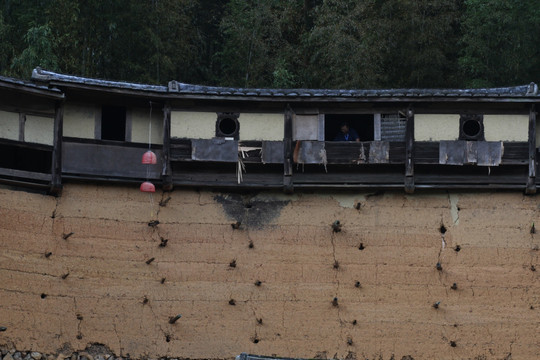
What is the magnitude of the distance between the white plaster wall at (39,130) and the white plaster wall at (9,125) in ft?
0.70

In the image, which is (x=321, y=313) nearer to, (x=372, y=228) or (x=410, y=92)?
(x=372, y=228)

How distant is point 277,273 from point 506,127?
6058mm

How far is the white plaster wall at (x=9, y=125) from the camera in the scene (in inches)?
976

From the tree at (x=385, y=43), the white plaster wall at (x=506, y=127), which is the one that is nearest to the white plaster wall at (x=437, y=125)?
the white plaster wall at (x=506, y=127)

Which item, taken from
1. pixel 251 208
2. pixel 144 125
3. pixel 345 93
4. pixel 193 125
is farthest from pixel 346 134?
pixel 144 125

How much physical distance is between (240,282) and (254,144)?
3079mm

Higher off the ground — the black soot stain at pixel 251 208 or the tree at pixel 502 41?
the tree at pixel 502 41

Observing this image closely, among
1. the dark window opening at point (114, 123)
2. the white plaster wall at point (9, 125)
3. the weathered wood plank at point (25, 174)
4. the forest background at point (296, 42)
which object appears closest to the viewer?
the weathered wood plank at point (25, 174)

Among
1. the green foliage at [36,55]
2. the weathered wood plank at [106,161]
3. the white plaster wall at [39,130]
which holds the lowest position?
the weathered wood plank at [106,161]

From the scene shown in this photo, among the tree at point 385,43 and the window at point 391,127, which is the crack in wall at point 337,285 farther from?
the tree at point 385,43

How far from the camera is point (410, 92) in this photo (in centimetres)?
2578

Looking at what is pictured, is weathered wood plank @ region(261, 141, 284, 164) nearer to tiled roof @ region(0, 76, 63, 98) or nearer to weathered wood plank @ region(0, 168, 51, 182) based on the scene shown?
tiled roof @ region(0, 76, 63, 98)

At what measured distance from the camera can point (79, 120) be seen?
25.9m

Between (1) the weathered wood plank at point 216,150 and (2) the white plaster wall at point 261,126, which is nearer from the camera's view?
(1) the weathered wood plank at point 216,150
